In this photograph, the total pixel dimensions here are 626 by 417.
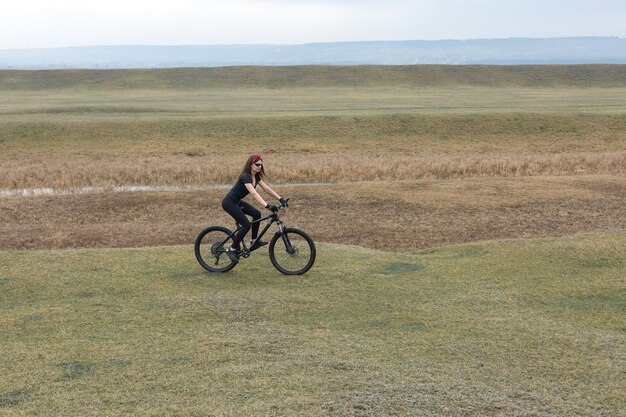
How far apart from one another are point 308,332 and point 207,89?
8617 centimetres

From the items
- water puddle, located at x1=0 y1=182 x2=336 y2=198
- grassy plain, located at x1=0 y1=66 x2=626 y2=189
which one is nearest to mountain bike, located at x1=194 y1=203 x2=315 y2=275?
water puddle, located at x1=0 y1=182 x2=336 y2=198

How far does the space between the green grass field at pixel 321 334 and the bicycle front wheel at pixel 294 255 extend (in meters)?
0.33

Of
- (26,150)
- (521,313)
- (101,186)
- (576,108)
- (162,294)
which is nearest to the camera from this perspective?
(521,313)

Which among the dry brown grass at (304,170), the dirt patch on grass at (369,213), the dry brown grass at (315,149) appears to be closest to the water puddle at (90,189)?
the dry brown grass at (304,170)

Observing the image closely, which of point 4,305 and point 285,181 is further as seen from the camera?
point 285,181

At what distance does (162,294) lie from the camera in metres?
13.8

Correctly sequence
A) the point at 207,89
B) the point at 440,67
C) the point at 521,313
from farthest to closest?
the point at 440,67 → the point at 207,89 → the point at 521,313

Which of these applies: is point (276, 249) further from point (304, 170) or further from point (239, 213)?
point (304, 170)

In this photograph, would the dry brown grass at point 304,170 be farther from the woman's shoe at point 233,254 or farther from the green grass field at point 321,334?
the woman's shoe at point 233,254

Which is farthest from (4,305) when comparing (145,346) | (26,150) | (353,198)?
(26,150)

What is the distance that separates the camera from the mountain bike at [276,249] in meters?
15.1

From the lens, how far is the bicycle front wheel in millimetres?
15102

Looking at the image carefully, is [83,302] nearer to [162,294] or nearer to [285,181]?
[162,294]

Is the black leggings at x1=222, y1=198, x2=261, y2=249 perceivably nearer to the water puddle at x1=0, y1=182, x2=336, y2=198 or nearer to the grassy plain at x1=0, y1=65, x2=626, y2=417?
the grassy plain at x1=0, y1=65, x2=626, y2=417
